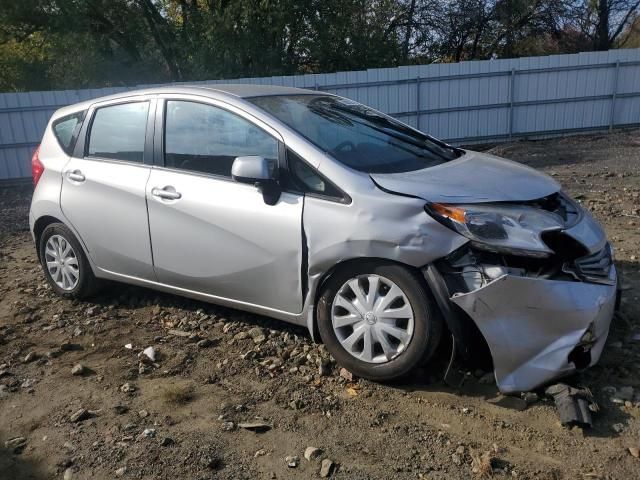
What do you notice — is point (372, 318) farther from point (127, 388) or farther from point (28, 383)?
point (28, 383)

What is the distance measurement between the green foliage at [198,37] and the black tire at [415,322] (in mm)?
15167

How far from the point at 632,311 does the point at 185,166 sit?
3.19 metres

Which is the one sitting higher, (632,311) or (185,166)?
(185,166)

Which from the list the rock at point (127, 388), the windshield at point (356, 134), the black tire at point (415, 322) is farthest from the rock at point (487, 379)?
the rock at point (127, 388)

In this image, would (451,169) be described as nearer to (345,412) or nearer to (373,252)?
(373,252)

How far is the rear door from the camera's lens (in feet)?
13.2

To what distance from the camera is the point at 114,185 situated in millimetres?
4105

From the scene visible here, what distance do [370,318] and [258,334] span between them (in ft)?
3.45

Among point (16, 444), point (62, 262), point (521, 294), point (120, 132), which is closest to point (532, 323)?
point (521, 294)

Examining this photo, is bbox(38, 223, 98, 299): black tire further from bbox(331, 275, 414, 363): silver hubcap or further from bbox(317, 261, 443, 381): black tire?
bbox(331, 275, 414, 363): silver hubcap

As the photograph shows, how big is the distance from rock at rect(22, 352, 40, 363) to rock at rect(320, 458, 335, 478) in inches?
89.0

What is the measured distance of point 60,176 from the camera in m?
4.50

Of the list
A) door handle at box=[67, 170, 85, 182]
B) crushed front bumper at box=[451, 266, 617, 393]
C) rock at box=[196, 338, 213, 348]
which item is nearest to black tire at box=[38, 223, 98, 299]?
door handle at box=[67, 170, 85, 182]

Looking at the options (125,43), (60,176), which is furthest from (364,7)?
(60,176)
